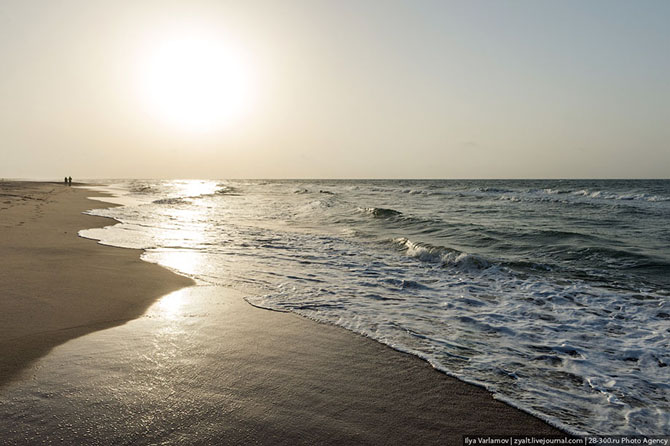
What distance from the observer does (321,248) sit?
12.6 metres

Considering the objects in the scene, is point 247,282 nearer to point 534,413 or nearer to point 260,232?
point 534,413

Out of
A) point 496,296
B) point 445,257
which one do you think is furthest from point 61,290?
point 445,257

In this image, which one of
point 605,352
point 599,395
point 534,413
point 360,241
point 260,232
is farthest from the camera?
point 260,232

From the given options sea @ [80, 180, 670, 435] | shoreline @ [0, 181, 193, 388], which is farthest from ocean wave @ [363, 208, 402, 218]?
shoreline @ [0, 181, 193, 388]

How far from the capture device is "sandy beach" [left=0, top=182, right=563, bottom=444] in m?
3.16

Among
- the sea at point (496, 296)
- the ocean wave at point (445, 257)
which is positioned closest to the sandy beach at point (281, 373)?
the sea at point (496, 296)

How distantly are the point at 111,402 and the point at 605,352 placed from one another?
18.6 feet

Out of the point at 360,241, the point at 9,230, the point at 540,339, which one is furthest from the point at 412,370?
the point at 9,230

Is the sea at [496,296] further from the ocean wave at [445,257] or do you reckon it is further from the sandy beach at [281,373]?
the sandy beach at [281,373]

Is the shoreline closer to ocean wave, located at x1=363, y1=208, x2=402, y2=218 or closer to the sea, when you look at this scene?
the sea

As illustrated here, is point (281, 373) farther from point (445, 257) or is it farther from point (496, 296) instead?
point (445, 257)

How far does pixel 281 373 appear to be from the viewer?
405 cm

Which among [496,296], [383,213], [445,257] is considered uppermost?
[383,213]

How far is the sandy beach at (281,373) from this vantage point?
316cm
